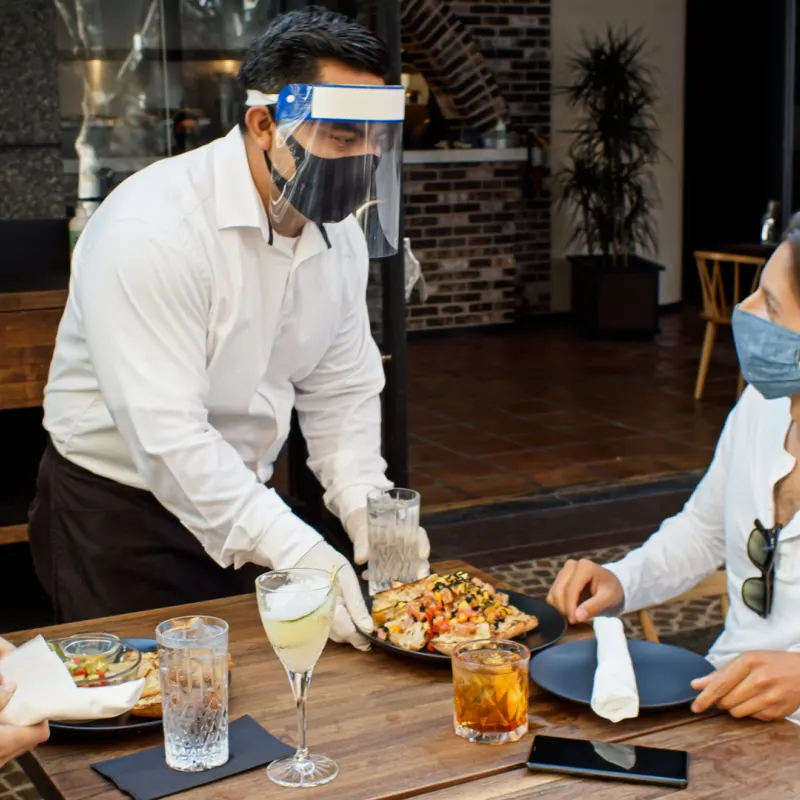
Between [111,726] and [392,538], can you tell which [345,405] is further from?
[111,726]

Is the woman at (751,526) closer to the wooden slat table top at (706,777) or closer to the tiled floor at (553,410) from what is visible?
the wooden slat table top at (706,777)

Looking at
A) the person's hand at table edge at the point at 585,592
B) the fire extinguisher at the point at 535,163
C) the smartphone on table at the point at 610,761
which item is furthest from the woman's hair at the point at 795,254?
the fire extinguisher at the point at 535,163

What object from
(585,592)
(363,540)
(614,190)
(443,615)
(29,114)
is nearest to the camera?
(443,615)

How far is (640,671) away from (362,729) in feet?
1.31

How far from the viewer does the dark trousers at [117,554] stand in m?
2.35

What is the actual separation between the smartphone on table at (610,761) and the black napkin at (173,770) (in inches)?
11.8

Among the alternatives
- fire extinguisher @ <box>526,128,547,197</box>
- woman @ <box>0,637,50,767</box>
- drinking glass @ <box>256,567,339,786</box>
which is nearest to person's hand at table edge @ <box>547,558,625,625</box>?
drinking glass @ <box>256,567,339,786</box>

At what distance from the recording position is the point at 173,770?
1.43 metres

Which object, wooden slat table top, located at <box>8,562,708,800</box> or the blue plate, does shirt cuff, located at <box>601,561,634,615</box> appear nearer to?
the blue plate

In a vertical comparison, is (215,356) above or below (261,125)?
below

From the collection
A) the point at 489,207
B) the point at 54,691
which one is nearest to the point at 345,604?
the point at 54,691

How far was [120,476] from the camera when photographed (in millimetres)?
2336

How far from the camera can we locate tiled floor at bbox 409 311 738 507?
5.60 meters

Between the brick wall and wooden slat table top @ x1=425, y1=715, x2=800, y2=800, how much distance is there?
25.5ft
